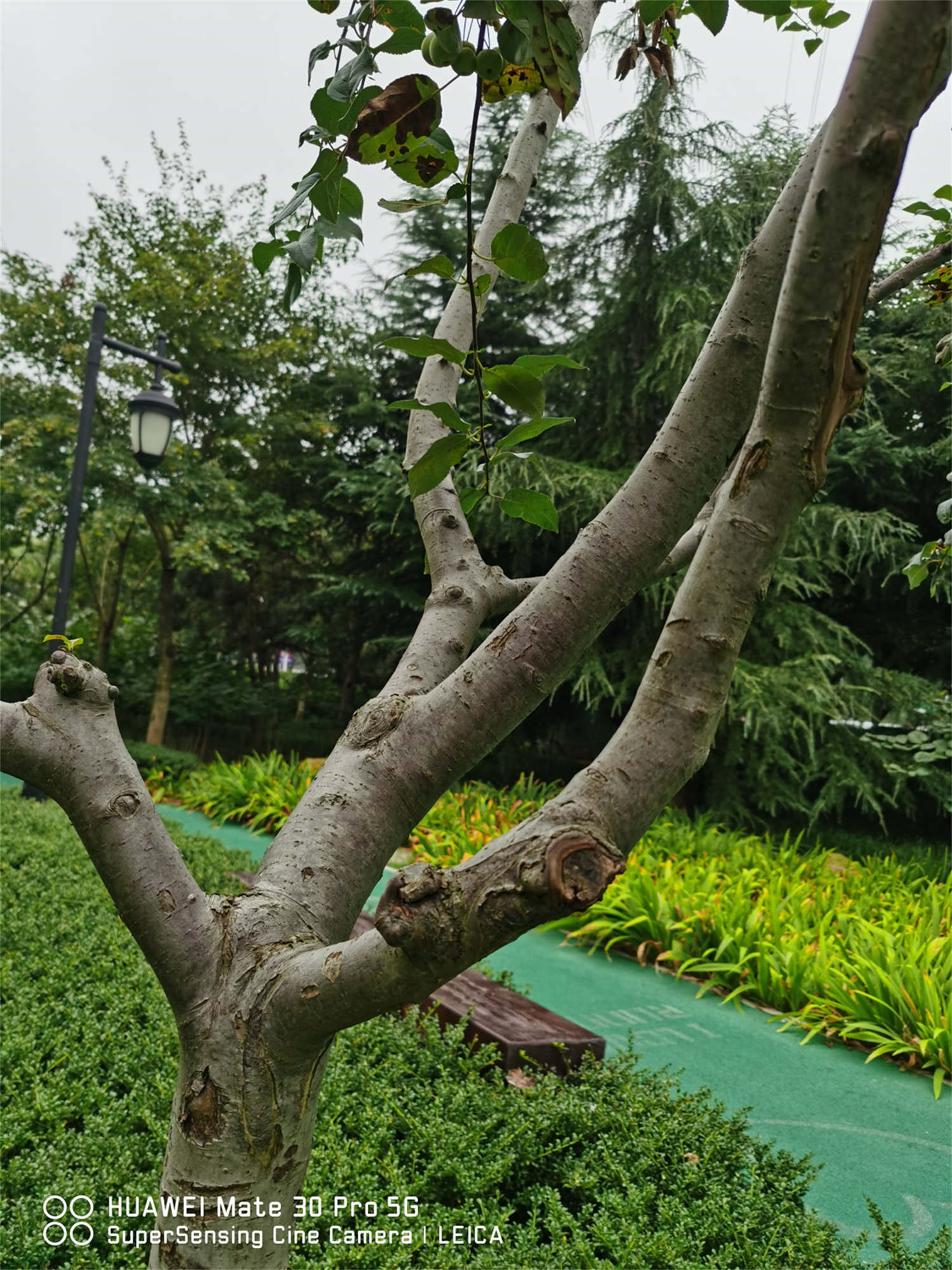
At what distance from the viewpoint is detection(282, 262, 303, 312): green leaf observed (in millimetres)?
779

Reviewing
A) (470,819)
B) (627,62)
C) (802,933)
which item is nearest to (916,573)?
(627,62)

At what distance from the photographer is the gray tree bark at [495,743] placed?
0.56m

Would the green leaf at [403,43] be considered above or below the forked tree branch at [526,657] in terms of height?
above

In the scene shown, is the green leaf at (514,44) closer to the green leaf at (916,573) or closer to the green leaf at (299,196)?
the green leaf at (299,196)

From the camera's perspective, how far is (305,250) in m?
0.71

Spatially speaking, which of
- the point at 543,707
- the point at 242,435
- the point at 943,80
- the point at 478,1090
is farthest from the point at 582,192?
the point at 943,80

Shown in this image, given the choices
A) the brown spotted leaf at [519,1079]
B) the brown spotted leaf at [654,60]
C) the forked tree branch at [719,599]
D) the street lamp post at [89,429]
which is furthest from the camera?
the street lamp post at [89,429]

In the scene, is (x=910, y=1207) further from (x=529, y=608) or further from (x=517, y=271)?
(x=517, y=271)

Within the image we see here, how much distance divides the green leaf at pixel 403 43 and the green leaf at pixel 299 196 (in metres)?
0.11

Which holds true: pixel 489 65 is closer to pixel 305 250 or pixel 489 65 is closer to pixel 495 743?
pixel 305 250

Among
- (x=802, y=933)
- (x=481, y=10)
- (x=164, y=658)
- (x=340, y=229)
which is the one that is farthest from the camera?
(x=164, y=658)

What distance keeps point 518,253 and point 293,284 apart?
0.26m

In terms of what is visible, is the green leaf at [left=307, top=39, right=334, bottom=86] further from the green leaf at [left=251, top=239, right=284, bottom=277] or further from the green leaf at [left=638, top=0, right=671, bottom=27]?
the green leaf at [left=638, top=0, right=671, bottom=27]

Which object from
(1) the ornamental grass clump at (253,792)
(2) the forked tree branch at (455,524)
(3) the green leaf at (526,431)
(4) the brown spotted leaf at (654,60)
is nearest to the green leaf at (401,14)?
(3) the green leaf at (526,431)
